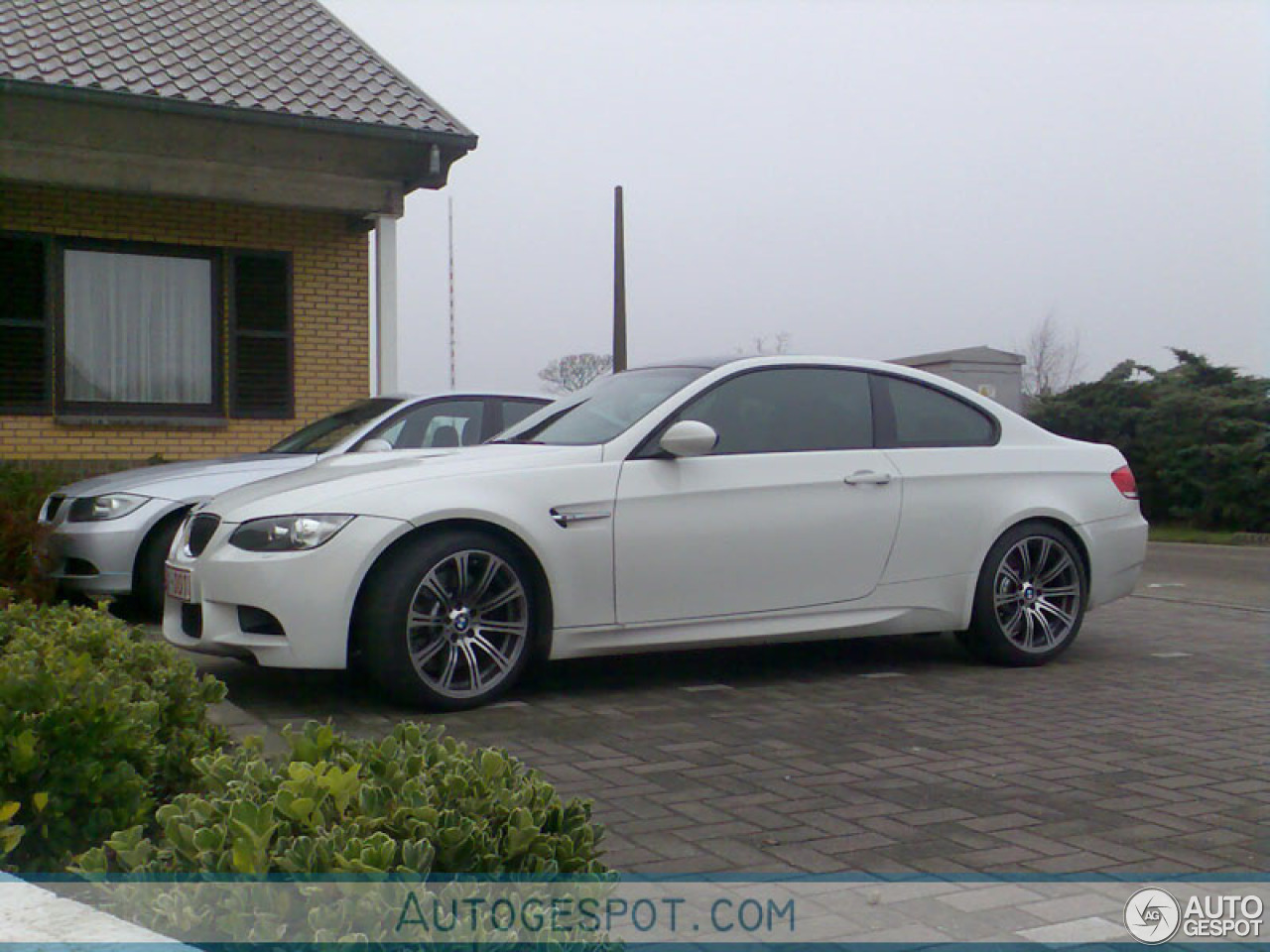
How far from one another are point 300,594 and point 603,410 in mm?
1861

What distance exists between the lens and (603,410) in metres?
6.71

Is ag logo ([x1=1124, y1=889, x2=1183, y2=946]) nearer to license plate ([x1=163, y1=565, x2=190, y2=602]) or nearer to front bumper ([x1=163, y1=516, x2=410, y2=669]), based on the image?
front bumper ([x1=163, y1=516, x2=410, y2=669])

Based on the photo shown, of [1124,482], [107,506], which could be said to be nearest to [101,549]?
[107,506]

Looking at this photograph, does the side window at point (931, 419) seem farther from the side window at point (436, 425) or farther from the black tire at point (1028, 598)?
the side window at point (436, 425)

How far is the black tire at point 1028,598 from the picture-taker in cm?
697

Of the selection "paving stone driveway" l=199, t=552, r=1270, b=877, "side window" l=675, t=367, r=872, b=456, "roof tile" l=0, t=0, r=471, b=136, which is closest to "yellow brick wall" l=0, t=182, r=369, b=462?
"roof tile" l=0, t=0, r=471, b=136

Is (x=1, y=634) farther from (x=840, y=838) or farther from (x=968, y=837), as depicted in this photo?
(x=968, y=837)

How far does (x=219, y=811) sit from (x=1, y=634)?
264 centimetres

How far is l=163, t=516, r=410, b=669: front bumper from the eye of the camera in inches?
218

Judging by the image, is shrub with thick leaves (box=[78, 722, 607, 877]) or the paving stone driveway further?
the paving stone driveway

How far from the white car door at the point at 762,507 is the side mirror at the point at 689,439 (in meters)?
0.14

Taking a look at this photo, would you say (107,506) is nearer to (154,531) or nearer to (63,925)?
(154,531)

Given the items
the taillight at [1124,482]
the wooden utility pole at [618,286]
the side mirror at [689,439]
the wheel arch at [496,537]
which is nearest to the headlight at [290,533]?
the wheel arch at [496,537]

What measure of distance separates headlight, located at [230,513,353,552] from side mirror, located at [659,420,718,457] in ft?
4.77
